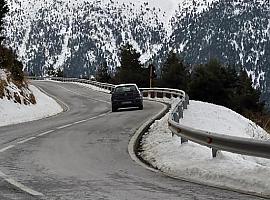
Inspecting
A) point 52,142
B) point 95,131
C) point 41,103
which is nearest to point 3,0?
point 41,103

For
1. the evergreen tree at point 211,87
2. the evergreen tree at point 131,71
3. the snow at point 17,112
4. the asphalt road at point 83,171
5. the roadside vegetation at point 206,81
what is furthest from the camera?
the evergreen tree at point 131,71

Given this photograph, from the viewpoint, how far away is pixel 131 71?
84438 mm

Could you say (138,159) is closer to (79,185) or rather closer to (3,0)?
(79,185)

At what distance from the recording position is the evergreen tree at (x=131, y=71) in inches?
3233

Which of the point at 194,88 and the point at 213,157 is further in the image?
the point at 194,88

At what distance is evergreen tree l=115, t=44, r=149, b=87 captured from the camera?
8212cm

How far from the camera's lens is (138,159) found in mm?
11391

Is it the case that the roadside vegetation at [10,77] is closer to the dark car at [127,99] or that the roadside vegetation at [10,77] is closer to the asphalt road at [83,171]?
the dark car at [127,99]

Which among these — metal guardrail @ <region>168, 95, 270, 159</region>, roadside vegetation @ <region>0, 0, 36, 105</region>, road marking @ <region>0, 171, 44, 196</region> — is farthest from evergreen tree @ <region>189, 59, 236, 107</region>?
road marking @ <region>0, 171, 44, 196</region>

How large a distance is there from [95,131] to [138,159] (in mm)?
5751

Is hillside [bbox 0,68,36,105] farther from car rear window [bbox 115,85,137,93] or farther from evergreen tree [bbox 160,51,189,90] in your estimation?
evergreen tree [bbox 160,51,189,90]

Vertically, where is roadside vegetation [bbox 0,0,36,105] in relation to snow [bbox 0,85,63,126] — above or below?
above

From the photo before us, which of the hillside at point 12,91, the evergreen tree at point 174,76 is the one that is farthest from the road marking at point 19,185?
the evergreen tree at point 174,76

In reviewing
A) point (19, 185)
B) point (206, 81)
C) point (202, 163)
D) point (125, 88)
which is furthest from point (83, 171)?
point (206, 81)
